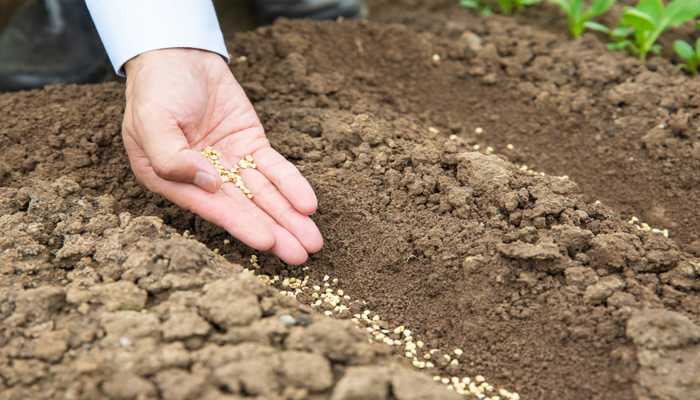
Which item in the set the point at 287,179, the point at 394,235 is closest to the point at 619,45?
the point at 394,235

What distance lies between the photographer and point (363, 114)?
2.79 m

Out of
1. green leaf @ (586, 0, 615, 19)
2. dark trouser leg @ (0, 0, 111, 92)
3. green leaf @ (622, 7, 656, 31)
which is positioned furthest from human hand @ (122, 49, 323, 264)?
green leaf @ (586, 0, 615, 19)

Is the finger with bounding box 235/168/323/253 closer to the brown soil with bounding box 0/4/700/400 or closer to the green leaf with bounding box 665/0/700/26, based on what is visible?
the brown soil with bounding box 0/4/700/400

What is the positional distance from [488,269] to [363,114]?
115cm

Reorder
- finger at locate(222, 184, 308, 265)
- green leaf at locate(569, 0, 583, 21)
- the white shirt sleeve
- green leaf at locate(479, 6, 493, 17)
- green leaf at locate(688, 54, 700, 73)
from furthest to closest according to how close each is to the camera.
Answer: green leaf at locate(479, 6, 493, 17) < green leaf at locate(569, 0, 583, 21) < green leaf at locate(688, 54, 700, 73) < the white shirt sleeve < finger at locate(222, 184, 308, 265)

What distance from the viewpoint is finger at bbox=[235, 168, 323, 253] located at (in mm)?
2258

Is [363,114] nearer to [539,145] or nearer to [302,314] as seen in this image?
[539,145]

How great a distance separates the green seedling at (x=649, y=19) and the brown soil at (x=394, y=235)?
0.59ft

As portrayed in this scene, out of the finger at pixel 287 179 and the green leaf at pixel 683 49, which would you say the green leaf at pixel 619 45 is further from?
the finger at pixel 287 179

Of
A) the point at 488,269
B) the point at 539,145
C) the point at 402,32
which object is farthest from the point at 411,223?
the point at 402,32

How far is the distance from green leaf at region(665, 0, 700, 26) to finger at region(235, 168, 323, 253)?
2.66m

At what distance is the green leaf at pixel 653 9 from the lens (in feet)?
10.5

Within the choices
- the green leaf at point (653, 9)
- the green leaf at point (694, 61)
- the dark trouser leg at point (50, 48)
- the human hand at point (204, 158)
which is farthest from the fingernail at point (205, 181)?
the green leaf at point (694, 61)

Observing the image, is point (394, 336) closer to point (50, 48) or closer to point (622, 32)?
point (622, 32)
